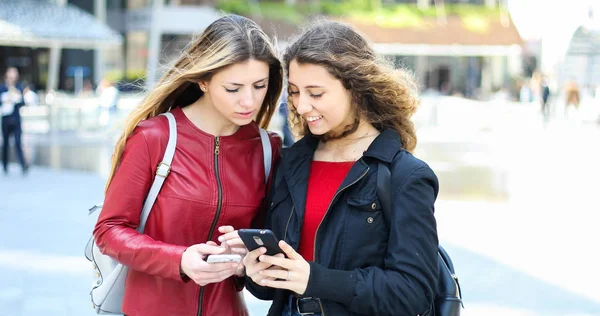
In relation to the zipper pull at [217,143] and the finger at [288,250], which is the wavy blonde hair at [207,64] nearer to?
the zipper pull at [217,143]

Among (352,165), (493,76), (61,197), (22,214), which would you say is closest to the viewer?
(352,165)

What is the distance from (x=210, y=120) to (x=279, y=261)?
69 centimetres

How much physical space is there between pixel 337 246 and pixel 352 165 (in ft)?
0.82

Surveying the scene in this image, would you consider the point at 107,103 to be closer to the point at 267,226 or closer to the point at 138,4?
the point at 138,4

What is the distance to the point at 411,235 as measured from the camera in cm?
218

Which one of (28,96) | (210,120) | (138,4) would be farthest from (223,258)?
(138,4)

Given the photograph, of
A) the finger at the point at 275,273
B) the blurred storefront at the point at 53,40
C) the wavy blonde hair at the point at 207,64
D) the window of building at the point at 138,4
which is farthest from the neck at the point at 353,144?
the window of building at the point at 138,4

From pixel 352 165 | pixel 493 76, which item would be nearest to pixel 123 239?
pixel 352 165

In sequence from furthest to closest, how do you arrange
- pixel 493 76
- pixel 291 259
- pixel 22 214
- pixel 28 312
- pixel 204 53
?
pixel 493 76 < pixel 22 214 < pixel 28 312 < pixel 204 53 < pixel 291 259

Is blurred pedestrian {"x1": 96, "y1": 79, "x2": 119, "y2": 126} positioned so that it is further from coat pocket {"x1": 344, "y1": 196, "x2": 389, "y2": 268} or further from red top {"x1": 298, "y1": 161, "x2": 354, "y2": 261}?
coat pocket {"x1": 344, "y1": 196, "x2": 389, "y2": 268}

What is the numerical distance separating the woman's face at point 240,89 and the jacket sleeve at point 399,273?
1.89 feet

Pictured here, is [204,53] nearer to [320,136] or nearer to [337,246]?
[320,136]

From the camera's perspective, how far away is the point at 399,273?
2189 mm

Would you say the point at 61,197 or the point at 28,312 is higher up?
the point at 28,312
